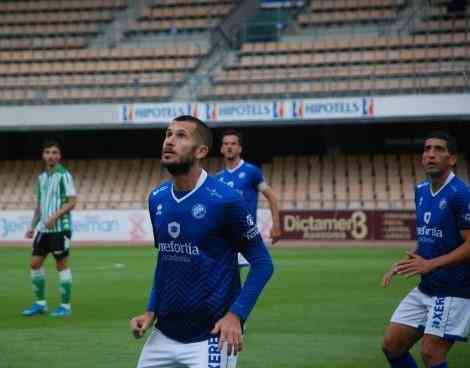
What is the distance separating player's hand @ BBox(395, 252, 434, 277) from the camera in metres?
6.62

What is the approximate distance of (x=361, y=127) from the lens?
3638 centimetres

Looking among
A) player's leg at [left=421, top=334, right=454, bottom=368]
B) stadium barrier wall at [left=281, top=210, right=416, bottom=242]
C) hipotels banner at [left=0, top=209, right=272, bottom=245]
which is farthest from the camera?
hipotels banner at [left=0, top=209, right=272, bottom=245]

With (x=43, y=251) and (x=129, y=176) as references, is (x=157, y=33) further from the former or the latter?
(x=43, y=251)

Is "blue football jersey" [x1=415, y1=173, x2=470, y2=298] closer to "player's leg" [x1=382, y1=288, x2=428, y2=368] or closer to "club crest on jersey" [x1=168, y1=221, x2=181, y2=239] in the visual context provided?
"player's leg" [x1=382, y1=288, x2=428, y2=368]

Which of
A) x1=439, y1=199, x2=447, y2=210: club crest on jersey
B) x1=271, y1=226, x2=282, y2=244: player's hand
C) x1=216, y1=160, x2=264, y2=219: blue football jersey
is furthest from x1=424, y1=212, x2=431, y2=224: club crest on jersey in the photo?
x1=216, y1=160, x2=264, y2=219: blue football jersey

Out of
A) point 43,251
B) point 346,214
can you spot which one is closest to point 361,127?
point 346,214

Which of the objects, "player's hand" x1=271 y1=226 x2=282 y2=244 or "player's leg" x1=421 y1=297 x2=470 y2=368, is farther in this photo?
"player's hand" x1=271 y1=226 x2=282 y2=244

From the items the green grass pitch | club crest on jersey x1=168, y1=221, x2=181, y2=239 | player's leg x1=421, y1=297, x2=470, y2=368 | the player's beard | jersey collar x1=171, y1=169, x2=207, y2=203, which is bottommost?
the green grass pitch

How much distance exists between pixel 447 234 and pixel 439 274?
0.30 meters

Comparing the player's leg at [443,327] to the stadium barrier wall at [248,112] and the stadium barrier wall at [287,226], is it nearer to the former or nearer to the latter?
the stadium barrier wall at [287,226]

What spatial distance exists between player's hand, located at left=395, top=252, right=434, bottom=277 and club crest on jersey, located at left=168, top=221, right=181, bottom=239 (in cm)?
174

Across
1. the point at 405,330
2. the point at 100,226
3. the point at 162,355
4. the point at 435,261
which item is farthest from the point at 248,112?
the point at 162,355

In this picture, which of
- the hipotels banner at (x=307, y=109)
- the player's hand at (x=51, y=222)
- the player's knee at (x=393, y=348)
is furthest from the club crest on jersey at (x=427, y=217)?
the hipotels banner at (x=307, y=109)

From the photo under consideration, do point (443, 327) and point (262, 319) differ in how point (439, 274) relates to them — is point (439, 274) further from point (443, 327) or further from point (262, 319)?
point (262, 319)
